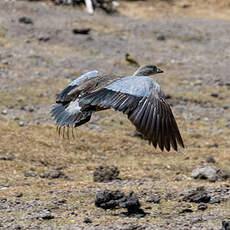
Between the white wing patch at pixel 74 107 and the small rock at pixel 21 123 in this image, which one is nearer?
the white wing patch at pixel 74 107

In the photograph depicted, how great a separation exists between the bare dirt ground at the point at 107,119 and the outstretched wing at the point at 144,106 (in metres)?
0.84

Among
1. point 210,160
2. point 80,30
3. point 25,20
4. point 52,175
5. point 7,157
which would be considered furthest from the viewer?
point 25,20

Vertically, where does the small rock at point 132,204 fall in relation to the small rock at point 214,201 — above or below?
above

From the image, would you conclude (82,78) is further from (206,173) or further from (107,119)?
(107,119)

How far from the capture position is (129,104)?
540 cm

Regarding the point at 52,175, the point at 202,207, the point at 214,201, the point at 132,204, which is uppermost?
the point at 132,204

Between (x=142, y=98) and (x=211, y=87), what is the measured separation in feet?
29.2

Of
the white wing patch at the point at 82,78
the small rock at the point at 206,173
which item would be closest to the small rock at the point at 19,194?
the white wing patch at the point at 82,78

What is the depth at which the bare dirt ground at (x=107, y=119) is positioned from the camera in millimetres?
6008

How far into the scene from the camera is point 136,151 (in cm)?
930

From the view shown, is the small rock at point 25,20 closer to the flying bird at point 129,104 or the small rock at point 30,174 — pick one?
the small rock at point 30,174

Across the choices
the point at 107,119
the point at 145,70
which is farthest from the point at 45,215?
the point at 107,119

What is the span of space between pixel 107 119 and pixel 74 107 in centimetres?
483

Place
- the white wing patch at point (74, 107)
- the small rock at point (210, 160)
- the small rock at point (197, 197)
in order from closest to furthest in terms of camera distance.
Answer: the white wing patch at point (74, 107), the small rock at point (197, 197), the small rock at point (210, 160)
